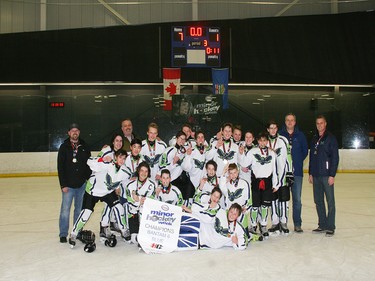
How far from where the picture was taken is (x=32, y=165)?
1098cm

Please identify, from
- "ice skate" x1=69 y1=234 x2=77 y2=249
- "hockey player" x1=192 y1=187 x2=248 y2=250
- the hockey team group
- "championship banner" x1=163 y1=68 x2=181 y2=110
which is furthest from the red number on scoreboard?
"ice skate" x1=69 y1=234 x2=77 y2=249

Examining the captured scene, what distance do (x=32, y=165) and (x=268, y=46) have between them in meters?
7.27

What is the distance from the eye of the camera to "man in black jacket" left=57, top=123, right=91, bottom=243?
A: 4.41 metres

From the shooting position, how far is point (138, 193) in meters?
4.21

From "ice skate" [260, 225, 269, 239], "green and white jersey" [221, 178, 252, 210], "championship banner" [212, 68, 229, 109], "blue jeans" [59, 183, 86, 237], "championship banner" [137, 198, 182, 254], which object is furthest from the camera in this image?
"championship banner" [212, 68, 229, 109]

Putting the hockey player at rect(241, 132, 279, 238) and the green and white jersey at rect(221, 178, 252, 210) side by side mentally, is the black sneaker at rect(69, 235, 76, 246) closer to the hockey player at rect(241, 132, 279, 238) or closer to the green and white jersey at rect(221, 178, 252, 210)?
the green and white jersey at rect(221, 178, 252, 210)

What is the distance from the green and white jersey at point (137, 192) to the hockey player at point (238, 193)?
0.78 meters

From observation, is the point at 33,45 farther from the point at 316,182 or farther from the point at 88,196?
the point at 316,182

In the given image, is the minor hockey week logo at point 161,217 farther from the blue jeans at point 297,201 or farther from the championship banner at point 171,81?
the championship banner at point 171,81

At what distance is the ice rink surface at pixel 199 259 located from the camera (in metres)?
3.30

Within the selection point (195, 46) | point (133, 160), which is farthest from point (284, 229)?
point (195, 46)

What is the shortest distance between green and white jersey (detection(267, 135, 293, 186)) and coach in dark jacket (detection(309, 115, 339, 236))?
0.31 metres

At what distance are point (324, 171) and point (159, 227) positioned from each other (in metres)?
A: 1.95

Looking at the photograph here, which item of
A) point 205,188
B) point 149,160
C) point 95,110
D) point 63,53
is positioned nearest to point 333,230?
point 205,188
